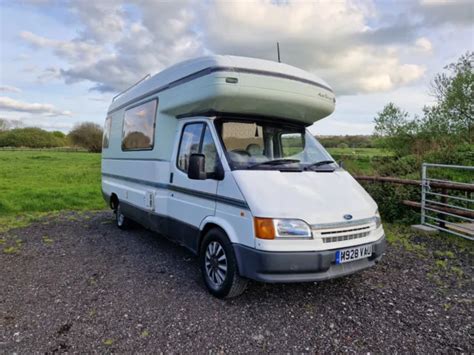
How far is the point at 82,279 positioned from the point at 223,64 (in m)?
3.47

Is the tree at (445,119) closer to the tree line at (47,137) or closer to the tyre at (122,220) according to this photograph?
the tyre at (122,220)

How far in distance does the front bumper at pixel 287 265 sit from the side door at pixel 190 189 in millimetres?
872

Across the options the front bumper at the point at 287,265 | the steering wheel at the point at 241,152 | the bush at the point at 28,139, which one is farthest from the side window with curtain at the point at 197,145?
the bush at the point at 28,139

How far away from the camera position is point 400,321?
3467 mm

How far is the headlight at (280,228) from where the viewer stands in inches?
133

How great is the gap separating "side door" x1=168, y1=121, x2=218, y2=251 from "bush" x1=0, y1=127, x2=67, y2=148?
196 ft

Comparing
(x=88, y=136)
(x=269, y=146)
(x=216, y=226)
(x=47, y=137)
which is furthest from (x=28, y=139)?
(x=216, y=226)

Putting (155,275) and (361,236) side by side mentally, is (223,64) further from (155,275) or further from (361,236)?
(155,275)

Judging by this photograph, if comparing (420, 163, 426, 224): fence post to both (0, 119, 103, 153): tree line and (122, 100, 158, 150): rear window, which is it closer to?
(122, 100, 158, 150): rear window

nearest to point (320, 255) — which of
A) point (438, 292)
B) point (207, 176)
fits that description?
point (207, 176)

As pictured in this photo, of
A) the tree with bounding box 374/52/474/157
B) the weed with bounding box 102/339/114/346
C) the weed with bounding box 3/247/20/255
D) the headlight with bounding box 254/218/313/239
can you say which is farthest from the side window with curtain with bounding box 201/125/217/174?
the tree with bounding box 374/52/474/157

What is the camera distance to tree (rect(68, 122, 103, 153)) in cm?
4606

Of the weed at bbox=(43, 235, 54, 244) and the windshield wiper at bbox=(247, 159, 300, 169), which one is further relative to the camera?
the weed at bbox=(43, 235, 54, 244)

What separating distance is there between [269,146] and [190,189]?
1227 millimetres
